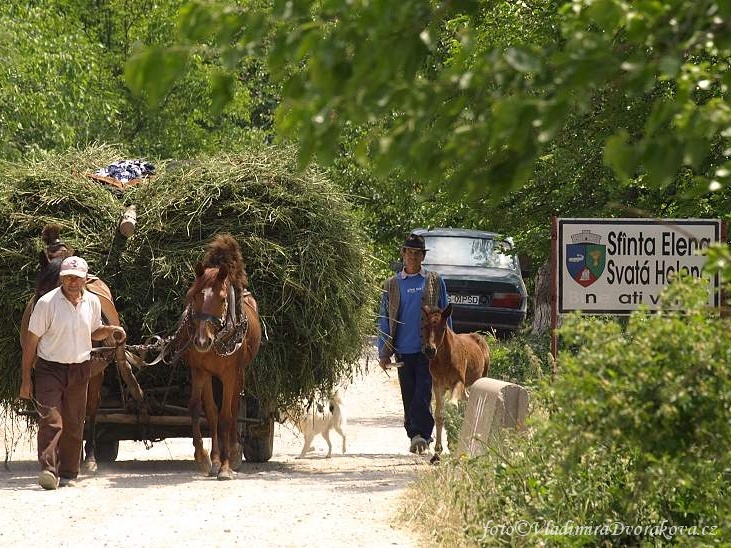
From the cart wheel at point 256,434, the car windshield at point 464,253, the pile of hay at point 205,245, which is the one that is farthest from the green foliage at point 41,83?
the cart wheel at point 256,434

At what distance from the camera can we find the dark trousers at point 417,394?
47.3ft

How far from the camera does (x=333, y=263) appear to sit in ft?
42.7

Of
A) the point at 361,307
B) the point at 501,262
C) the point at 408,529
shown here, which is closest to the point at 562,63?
the point at 408,529

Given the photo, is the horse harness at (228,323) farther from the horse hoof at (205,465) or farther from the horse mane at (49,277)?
the horse mane at (49,277)

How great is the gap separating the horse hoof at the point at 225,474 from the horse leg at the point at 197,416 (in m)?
0.25

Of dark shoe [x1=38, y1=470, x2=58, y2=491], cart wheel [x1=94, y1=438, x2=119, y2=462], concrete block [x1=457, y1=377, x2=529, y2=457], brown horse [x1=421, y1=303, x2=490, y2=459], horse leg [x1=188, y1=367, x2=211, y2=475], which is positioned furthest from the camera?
brown horse [x1=421, y1=303, x2=490, y2=459]

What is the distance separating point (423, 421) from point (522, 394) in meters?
4.21

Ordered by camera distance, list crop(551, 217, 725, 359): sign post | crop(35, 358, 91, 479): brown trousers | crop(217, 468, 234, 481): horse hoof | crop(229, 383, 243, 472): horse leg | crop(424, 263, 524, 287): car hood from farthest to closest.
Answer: crop(424, 263, 524, 287): car hood
crop(229, 383, 243, 472): horse leg
crop(217, 468, 234, 481): horse hoof
crop(35, 358, 91, 479): brown trousers
crop(551, 217, 725, 359): sign post

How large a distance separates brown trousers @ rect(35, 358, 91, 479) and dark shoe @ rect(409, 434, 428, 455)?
11.8 ft

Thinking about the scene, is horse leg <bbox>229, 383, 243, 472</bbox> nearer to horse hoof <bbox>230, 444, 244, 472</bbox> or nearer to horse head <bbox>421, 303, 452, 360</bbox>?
horse hoof <bbox>230, 444, 244, 472</bbox>

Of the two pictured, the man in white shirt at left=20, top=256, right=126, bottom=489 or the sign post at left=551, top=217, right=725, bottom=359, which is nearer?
the sign post at left=551, top=217, right=725, bottom=359

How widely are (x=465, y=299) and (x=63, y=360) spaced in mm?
14675

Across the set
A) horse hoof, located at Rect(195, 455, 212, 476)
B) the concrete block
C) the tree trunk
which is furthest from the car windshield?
the concrete block

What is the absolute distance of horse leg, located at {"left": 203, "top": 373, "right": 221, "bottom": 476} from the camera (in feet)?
40.8
